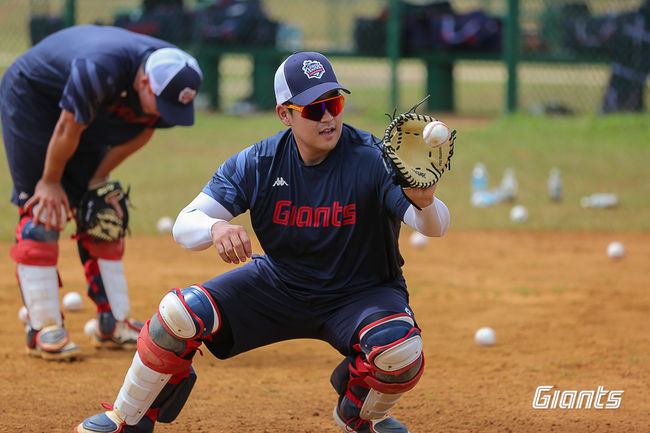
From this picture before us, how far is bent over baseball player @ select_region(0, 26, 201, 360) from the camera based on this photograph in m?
5.05

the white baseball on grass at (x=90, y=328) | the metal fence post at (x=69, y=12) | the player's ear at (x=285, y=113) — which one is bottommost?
the white baseball on grass at (x=90, y=328)

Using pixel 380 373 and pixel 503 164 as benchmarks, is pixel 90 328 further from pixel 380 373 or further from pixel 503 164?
pixel 503 164

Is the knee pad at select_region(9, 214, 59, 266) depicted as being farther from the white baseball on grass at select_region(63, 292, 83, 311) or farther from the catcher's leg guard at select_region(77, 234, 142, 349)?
the white baseball on grass at select_region(63, 292, 83, 311)

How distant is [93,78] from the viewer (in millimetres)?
4957

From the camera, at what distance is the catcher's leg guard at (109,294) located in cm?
554

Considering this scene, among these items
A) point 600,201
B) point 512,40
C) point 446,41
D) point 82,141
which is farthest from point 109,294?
point 446,41

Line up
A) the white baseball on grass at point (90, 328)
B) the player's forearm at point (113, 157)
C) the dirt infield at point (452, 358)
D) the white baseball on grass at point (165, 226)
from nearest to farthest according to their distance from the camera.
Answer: the dirt infield at point (452, 358)
the player's forearm at point (113, 157)
the white baseball on grass at point (90, 328)
the white baseball on grass at point (165, 226)

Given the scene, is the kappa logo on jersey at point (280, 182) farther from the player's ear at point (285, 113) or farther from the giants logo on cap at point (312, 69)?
the giants logo on cap at point (312, 69)

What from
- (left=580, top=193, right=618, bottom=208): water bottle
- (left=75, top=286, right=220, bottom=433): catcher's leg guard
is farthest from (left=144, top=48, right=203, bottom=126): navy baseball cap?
(left=580, top=193, right=618, bottom=208): water bottle

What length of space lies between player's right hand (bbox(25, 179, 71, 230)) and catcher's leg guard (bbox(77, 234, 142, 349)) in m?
0.33

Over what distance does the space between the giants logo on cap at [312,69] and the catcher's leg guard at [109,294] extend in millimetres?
2181

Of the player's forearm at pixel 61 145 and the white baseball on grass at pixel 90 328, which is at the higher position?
the player's forearm at pixel 61 145

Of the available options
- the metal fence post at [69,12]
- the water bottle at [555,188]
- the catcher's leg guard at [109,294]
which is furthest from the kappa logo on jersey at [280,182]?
the metal fence post at [69,12]

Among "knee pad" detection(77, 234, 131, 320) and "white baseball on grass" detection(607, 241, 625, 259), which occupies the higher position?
"knee pad" detection(77, 234, 131, 320)
